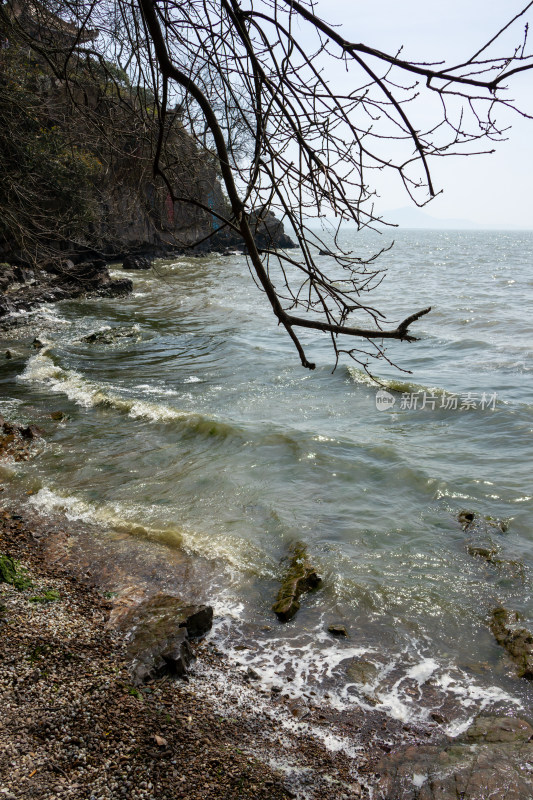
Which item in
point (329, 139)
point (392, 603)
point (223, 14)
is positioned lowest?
point (392, 603)

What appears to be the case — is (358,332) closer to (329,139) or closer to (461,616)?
(329,139)

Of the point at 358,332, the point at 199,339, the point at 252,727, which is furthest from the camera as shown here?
the point at 199,339

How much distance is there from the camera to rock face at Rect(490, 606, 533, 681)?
161 inches

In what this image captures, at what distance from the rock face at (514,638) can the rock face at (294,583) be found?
1498 millimetres

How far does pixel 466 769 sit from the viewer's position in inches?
124

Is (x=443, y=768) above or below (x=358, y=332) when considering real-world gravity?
below

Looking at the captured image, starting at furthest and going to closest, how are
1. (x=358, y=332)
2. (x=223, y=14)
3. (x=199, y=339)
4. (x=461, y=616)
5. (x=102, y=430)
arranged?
(x=199, y=339), (x=102, y=430), (x=461, y=616), (x=223, y=14), (x=358, y=332)

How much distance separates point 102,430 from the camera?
8742 millimetres

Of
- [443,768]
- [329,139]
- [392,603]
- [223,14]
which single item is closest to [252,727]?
[443,768]

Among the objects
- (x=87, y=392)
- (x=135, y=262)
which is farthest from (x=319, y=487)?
(x=135, y=262)

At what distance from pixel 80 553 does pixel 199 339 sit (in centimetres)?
1146

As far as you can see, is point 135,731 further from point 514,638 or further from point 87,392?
point 87,392

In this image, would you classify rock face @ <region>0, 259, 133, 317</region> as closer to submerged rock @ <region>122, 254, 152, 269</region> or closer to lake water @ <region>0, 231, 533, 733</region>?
lake water @ <region>0, 231, 533, 733</region>

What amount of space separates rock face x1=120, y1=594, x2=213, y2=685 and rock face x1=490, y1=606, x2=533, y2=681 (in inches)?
89.9
